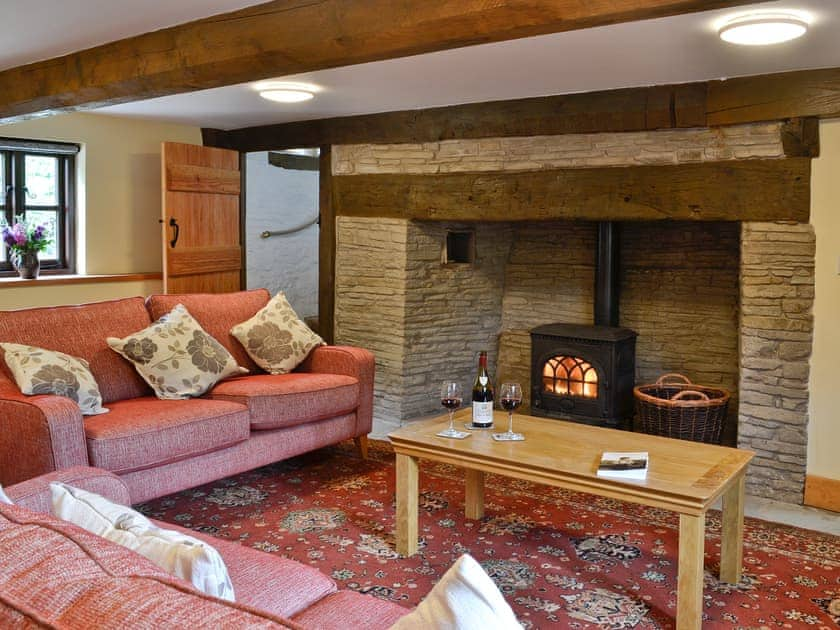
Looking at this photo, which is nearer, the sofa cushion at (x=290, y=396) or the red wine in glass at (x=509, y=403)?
the red wine in glass at (x=509, y=403)

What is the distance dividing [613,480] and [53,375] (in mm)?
2202

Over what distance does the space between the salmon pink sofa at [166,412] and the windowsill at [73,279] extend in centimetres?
147

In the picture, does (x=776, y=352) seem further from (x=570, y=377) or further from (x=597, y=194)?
(x=570, y=377)

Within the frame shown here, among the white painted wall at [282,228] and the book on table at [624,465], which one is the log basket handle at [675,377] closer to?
the book on table at [624,465]

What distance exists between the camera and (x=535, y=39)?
3.26 metres

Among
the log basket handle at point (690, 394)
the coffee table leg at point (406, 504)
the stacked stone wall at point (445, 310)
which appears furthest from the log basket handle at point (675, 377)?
the coffee table leg at point (406, 504)

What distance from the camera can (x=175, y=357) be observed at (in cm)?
387

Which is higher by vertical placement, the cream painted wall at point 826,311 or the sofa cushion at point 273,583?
the cream painted wall at point 826,311

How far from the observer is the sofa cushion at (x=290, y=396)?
12.5ft

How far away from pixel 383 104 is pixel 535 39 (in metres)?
1.85

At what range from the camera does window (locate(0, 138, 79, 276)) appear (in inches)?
214

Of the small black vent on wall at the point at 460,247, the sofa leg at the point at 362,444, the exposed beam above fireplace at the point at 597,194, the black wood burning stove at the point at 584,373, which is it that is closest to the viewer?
the exposed beam above fireplace at the point at 597,194

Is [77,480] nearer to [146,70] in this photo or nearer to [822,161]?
[146,70]

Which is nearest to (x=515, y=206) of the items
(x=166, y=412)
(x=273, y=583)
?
(x=166, y=412)
